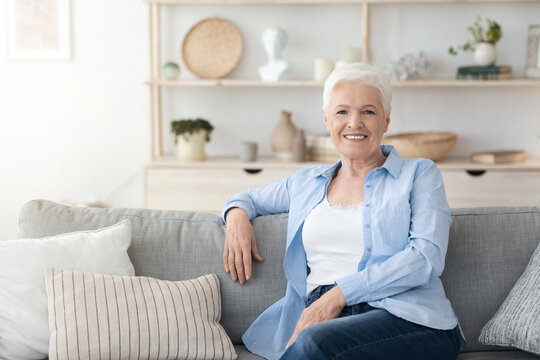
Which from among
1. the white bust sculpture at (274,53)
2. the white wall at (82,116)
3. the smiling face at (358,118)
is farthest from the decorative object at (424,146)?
the smiling face at (358,118)

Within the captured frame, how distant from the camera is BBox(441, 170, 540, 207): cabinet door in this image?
3.59 meters

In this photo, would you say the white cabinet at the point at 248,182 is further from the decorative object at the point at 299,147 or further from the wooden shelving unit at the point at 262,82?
the wooden shelving unit at the point at 262,82

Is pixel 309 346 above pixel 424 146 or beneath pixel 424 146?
beneath

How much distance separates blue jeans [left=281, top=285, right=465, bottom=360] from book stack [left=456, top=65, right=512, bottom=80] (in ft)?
7.29

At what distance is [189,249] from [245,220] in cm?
19

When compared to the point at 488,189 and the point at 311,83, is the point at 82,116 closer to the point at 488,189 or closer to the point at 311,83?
the point at 311,83

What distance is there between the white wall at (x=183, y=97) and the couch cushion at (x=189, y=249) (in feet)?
6.74

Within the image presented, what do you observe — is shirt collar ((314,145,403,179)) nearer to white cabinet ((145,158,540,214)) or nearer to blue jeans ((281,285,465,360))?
blue jeans ((281,285,465,360))

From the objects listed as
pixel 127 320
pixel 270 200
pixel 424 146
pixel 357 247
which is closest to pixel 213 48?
pixel 424 146

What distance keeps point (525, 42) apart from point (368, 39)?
951 millimetres

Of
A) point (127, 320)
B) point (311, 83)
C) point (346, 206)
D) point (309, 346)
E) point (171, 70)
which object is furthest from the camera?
point (171, 70)

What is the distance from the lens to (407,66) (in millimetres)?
3713

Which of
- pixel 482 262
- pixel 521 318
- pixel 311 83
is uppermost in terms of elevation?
pixel 311 83

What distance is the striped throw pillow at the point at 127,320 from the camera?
1.66 meters
